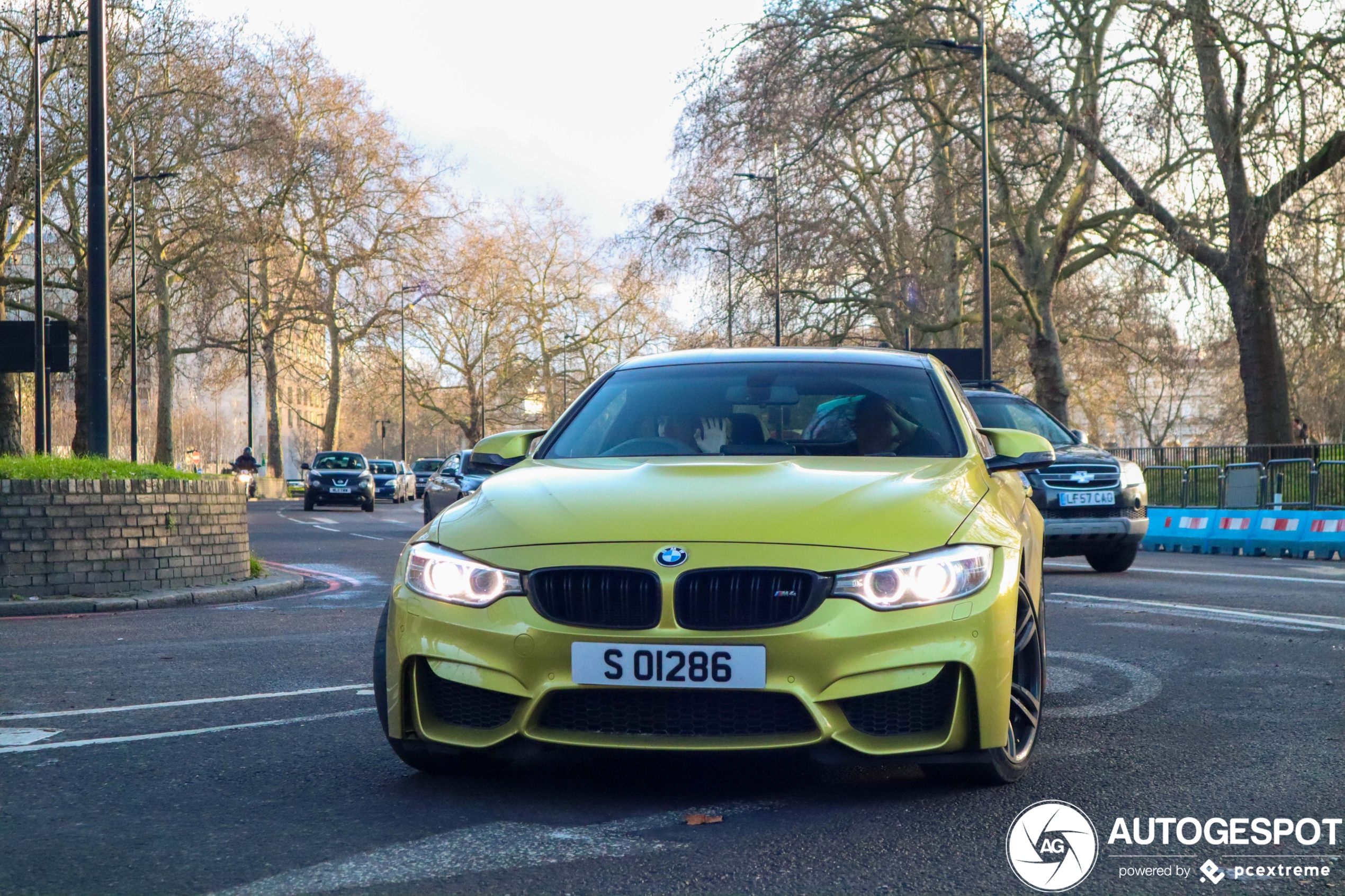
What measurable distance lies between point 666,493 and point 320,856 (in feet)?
4.85

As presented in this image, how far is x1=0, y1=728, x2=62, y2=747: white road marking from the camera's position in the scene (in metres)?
5.61

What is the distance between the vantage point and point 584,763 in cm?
501

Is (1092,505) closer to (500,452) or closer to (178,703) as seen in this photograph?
(500,452)

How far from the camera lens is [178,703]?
6.54 m

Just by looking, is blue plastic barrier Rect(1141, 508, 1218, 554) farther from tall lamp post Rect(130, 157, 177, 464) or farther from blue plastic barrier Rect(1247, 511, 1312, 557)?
tall lamp post Rect(130, 157, 177, 464)

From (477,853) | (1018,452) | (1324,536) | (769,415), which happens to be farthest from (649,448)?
(1324,536)

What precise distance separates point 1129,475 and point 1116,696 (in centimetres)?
797

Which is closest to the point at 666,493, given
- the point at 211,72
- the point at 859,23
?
the point at 859,23

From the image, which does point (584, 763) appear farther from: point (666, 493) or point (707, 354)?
point (707, 354)

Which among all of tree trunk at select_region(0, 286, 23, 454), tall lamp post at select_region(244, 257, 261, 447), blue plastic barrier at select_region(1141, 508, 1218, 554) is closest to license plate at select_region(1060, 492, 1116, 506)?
blue plastic barrier at select_region(1141, 508, 1218, 554)

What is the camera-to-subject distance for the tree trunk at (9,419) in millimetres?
32781

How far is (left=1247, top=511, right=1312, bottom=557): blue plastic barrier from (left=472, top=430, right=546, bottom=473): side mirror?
14490 millimetres

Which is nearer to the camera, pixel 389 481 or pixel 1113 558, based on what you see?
pixel 1113 558

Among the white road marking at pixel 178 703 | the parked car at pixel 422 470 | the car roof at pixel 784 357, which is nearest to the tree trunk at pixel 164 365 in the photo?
the parked car at pixel 422 470
